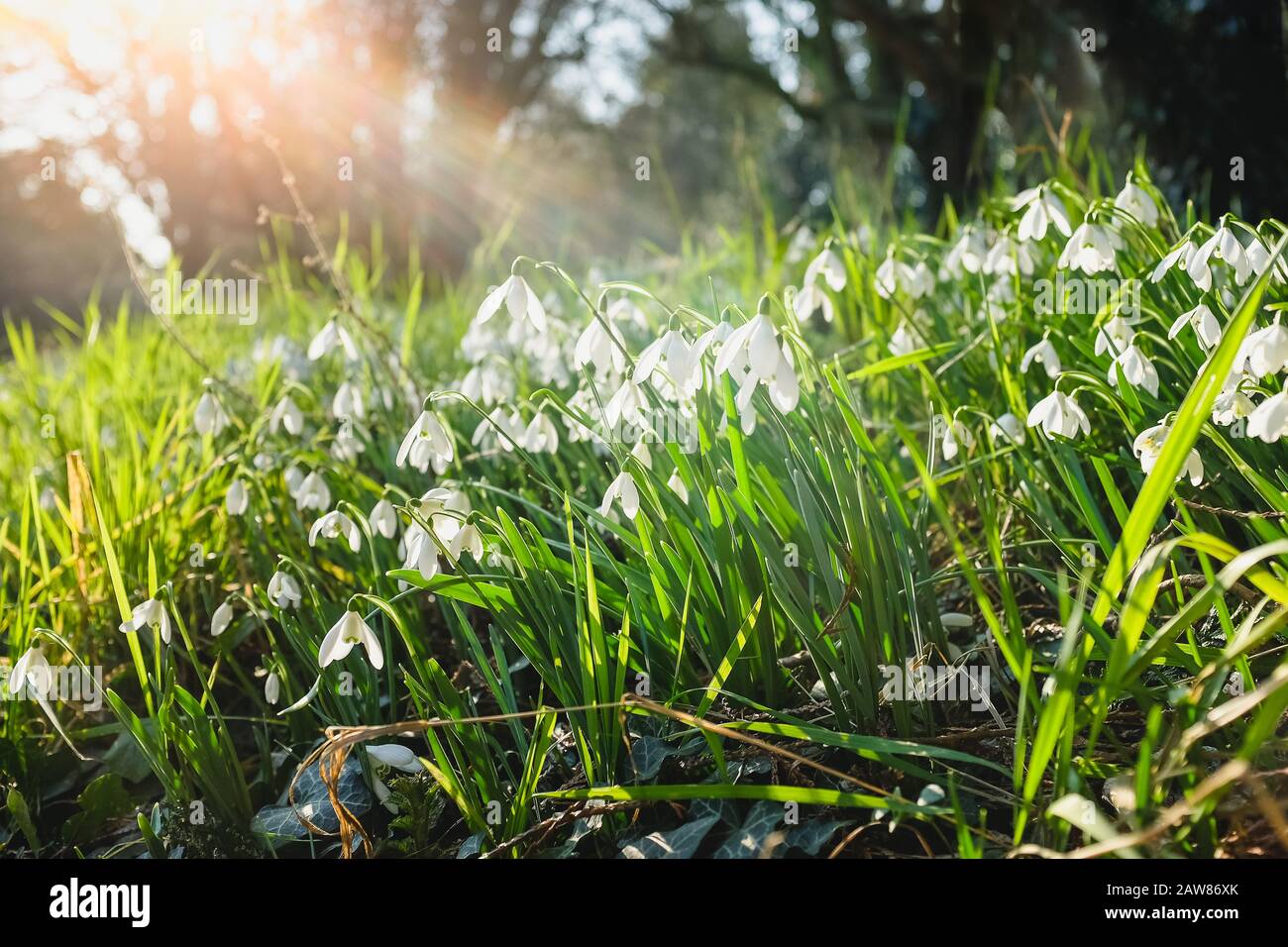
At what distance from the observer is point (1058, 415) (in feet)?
5.42

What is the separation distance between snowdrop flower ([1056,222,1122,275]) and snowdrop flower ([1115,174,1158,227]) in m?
0.30

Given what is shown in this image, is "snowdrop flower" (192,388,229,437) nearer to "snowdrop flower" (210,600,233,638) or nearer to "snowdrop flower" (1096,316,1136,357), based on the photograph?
"snowdrop flower" (210,600,233,638)

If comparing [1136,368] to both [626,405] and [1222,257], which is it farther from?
[626,405]

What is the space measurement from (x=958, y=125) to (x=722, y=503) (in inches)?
316

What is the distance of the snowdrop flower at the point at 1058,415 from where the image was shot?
164 centimetres

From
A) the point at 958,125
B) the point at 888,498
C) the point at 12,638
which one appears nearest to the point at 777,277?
the point at 888,498

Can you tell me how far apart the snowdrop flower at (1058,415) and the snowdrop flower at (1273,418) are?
364 millimetres

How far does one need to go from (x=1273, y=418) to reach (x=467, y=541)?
124cm

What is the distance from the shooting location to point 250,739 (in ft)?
6.93

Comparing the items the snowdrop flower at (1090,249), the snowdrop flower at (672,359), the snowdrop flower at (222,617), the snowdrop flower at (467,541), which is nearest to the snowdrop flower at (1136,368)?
the snowdrop flower at (1090,249)

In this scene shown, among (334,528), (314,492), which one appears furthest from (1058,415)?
(314,492)
